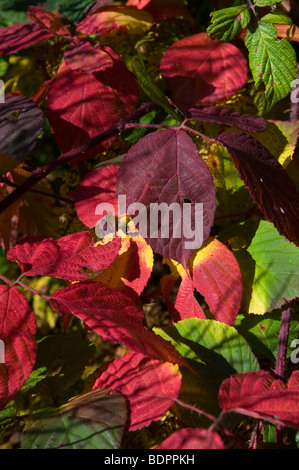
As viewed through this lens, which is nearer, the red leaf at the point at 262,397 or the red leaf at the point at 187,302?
the red leaf at the point at 262,397

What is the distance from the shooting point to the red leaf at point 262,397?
54 cm

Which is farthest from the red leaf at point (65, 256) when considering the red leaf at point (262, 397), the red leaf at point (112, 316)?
the red leaf at point (262, 397)

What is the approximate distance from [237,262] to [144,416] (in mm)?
283

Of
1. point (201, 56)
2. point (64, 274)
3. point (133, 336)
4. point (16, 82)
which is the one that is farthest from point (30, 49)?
point (133, 336)

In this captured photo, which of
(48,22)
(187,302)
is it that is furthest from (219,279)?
(48,22)

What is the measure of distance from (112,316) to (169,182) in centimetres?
21

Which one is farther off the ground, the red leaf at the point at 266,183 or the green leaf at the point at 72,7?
the green leaf at the point at 72,7

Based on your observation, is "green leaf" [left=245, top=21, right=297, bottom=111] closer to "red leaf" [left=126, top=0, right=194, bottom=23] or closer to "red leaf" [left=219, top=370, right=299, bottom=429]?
"red leaf" [left=126, top=0, right=194, bottom=23]

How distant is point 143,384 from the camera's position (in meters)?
0.65

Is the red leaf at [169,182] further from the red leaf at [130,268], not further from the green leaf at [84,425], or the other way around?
the green leaf at [84,425]

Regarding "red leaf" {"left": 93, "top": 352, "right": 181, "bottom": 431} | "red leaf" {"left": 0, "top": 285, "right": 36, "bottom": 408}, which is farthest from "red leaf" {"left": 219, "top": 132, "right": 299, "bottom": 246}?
"red leaf" {"left": 0, "top": 285, "right": 36, "bottom": 408}

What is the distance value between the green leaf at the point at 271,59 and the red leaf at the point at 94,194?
0.99ft

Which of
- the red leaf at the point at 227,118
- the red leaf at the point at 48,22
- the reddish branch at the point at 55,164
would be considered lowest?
the reddish branch at the point at 55,164

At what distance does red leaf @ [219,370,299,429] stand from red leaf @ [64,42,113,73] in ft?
1.80
